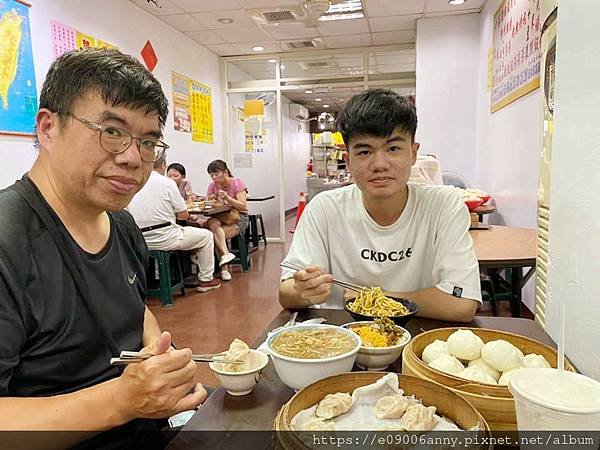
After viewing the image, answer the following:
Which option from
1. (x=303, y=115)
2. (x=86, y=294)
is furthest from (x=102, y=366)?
(x=303, y=115)

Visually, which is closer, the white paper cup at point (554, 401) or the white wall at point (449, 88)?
the white paper cup at point (554, 401)

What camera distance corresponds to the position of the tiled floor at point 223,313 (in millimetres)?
3514

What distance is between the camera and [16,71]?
3.57 m

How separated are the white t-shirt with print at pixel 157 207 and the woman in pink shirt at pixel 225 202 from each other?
108cm

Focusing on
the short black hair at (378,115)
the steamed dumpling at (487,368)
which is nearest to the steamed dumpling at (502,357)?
the steamed dumpling at (487,368)

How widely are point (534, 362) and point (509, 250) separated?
5.87 ft

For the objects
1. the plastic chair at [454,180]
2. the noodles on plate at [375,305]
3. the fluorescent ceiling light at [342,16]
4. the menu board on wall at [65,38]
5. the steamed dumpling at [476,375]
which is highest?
the fluorescent ceiling light at [342,16]

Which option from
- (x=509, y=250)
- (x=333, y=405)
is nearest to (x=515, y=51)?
(x=509, y=250)

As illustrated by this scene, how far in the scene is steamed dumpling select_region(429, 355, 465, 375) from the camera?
2.87 feet

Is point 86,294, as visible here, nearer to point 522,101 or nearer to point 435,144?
point 522,101

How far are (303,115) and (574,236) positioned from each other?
14.6 metres

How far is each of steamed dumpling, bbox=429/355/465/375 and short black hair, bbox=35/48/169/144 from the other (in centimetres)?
92

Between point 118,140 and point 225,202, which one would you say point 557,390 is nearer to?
point 118,140

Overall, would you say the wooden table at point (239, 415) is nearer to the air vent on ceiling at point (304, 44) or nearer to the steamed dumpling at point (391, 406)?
the steamed dumpling at point (391, 406)
